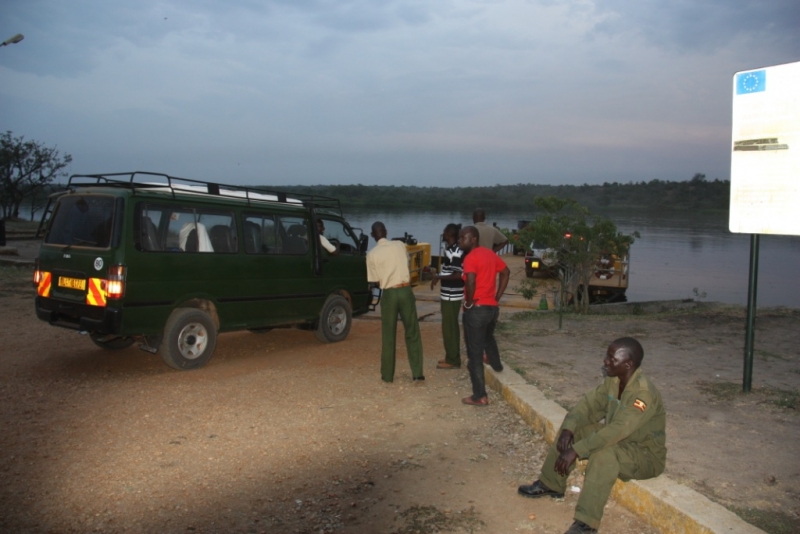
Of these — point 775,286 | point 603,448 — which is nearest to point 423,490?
point 603,448

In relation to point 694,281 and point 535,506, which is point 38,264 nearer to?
point 535,506

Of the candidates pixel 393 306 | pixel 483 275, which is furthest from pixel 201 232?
pixel 483 275

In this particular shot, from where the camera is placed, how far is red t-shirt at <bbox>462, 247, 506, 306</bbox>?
254 inches

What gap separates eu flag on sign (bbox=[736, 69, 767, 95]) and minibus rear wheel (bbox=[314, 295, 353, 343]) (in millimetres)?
5866

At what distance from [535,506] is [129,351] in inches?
254

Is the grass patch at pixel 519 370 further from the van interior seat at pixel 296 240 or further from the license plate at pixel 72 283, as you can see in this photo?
the license plate at pixel 72 283

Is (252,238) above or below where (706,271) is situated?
above

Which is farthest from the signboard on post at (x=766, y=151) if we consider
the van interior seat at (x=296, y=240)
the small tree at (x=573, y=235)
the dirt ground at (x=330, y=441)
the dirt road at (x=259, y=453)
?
the small tree at (x=573, y=235)

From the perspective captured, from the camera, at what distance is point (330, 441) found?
5527 millimetres

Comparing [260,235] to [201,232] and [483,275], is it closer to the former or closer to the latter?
[201,232]

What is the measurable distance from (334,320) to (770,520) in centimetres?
704

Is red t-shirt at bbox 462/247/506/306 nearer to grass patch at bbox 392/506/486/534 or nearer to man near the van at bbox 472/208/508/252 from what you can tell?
man near the van at bbox 472/208/508/252

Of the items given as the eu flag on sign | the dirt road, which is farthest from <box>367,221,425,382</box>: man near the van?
the eu flag on sign

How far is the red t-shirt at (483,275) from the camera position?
21.1 ft
